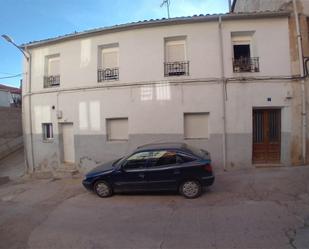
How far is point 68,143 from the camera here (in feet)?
41.7

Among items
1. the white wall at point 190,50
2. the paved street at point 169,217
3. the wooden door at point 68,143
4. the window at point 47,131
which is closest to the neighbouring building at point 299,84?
the white wall at point 190,50

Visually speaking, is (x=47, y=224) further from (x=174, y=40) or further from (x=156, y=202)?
(x=174, y=40)

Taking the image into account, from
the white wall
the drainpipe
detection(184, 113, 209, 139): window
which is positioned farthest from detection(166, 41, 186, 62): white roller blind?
the drainpipe

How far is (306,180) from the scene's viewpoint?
8266 mm

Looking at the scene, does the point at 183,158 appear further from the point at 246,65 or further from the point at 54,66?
the point at 54,66

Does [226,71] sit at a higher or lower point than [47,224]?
higher

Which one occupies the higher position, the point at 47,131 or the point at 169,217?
the point at 47,131

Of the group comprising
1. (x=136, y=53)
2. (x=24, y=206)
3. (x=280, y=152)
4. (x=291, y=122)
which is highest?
(x=136, y=53)

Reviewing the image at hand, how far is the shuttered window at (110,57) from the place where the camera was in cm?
1163

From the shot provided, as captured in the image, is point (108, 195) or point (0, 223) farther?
point (108, 195)

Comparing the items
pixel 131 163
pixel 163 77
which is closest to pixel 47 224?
pixel 131 163

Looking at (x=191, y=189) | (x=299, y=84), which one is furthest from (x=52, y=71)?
(x=299, y=84)

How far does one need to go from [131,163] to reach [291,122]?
6.42 m

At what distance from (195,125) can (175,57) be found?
2820mm
